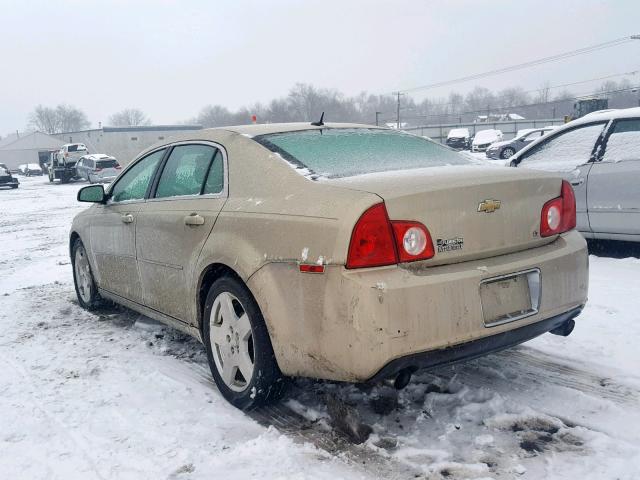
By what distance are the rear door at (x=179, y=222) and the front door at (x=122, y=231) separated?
0.51ft

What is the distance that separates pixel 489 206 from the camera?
9.23 ft

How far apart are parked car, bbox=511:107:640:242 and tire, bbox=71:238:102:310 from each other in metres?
4.97

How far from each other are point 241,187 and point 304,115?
98.6 m

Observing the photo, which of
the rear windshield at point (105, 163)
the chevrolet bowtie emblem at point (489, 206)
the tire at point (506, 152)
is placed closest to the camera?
the chevrolet bowtie emblem at point (489, 206)

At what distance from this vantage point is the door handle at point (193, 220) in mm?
3477

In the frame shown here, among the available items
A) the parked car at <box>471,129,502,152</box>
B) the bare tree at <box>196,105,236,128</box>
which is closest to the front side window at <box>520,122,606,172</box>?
the parked car at <box>471,129,502,152</box>

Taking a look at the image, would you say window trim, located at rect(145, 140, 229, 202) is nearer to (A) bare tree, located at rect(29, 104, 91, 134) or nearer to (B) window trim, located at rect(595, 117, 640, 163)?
(B) window trim, located at rect(595, 117, 640, 163)

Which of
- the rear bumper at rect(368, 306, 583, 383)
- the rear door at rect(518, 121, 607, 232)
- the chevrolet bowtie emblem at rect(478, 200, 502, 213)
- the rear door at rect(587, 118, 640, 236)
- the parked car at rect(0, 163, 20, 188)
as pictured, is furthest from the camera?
the parked car at rect(0, 163, 20, 188)

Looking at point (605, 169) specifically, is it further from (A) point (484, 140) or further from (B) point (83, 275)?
(A) point (484, 140)

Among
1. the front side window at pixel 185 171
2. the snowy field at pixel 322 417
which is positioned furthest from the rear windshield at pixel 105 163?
the front side window at pixel 185 171

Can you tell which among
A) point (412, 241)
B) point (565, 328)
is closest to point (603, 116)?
point (565, 328)

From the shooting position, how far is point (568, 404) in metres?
3.09

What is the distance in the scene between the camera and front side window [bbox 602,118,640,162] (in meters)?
6.09

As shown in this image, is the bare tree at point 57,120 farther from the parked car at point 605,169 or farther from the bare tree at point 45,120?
the parked car at point 605,169
